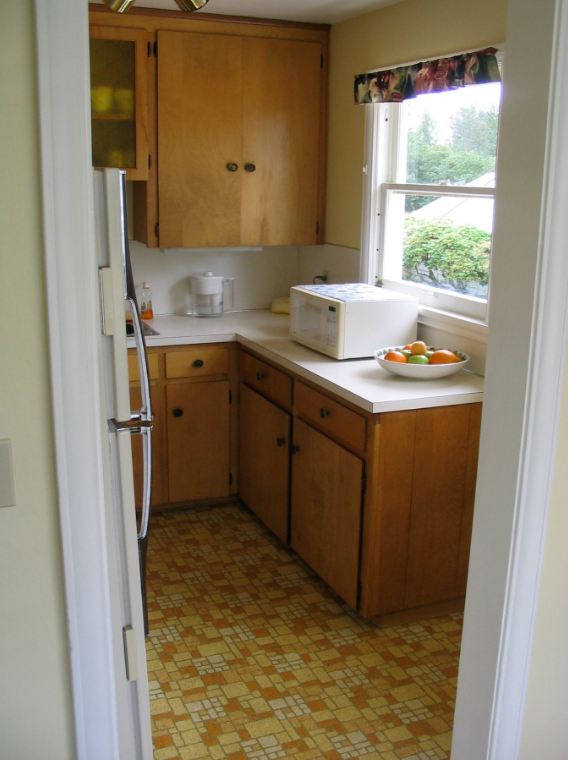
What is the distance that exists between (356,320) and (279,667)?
133 cm

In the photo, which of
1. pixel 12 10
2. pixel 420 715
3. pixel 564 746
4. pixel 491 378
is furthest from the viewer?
pixel 420 715

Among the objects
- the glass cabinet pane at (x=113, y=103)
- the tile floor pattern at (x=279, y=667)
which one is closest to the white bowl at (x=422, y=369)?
the tile floor pattern at (x=279, y=667)

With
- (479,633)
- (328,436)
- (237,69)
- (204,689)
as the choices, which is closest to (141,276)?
(237,69)

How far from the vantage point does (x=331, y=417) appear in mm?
3166

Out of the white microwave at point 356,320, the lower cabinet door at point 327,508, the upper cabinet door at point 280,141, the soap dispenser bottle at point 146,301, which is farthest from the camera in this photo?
the soap dispenser bottle at point 146,301

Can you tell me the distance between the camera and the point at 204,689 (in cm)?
277

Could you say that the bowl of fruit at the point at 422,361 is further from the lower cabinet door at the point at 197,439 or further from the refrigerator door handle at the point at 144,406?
the refrigerator door handle at the point at 144,406

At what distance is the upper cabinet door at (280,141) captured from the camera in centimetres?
399

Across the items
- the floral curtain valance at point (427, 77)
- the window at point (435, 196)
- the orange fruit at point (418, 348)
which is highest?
the floral curtain valance at point (427, 77)

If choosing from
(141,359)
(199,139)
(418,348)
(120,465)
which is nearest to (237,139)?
(199,139)

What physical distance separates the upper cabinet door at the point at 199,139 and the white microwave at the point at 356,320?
0.74 meters

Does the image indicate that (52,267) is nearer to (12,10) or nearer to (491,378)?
(12,10)

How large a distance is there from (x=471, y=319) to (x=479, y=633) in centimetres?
157

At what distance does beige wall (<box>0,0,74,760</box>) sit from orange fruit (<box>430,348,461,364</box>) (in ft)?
6.43
